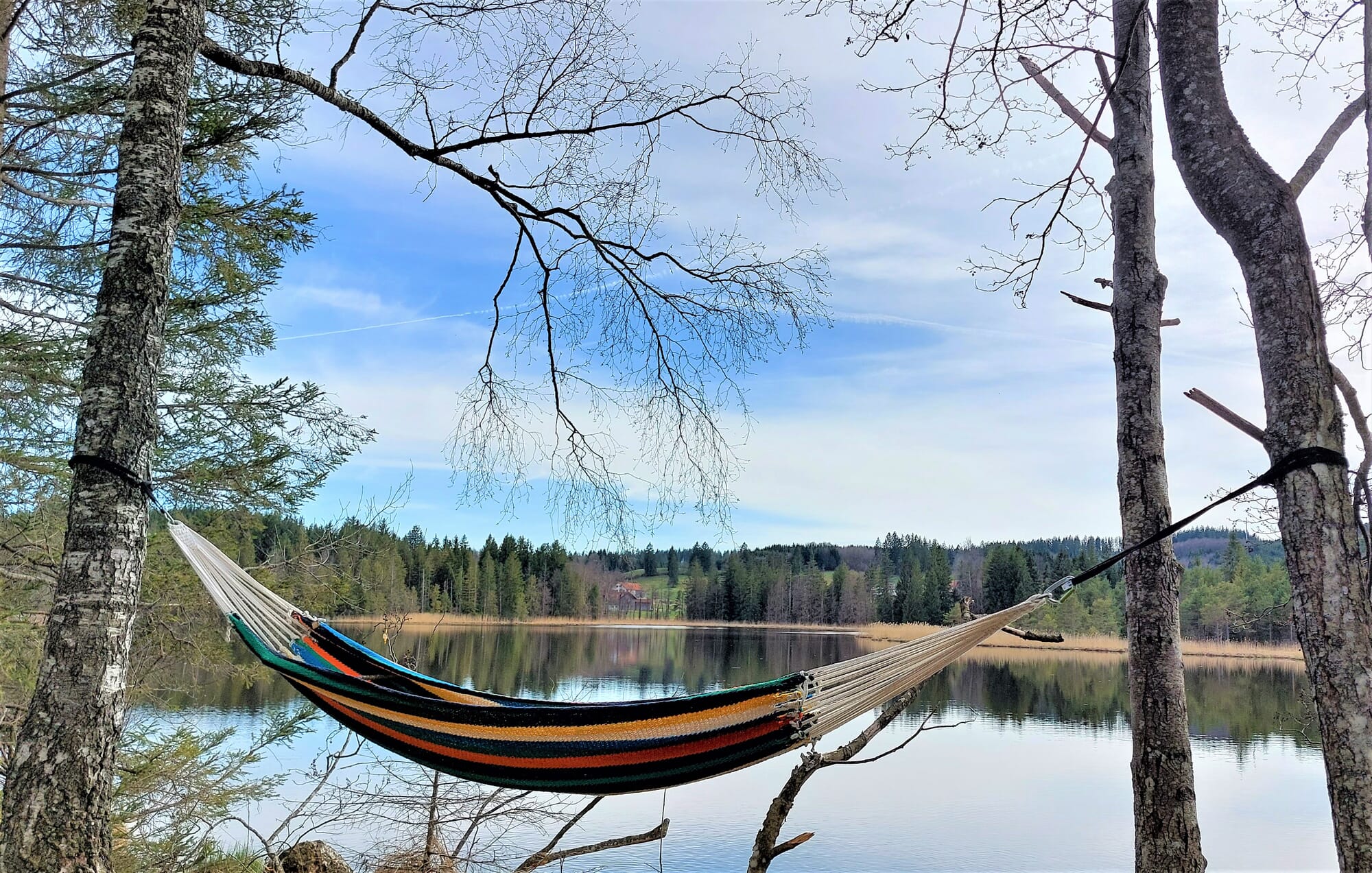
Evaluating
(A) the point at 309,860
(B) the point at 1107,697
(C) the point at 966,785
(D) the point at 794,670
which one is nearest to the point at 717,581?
(B) the point at 1107,697

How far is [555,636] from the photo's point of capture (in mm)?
26203

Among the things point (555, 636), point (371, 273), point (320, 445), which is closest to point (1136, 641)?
point (320, 445)

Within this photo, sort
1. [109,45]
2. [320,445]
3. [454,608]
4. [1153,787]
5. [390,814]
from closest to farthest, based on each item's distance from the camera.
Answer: [1153,787] → [390,814] → [109,45] → [320,445] → [454,608]

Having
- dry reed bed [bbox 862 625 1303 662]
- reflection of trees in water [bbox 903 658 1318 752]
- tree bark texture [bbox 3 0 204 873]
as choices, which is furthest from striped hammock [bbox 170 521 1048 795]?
dry reed bed [bbox 862 625 1303 662]

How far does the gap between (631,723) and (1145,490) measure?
1.50m

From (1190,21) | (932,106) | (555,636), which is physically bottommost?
(555,636)

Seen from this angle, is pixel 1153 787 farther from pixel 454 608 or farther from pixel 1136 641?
pixel 454 608

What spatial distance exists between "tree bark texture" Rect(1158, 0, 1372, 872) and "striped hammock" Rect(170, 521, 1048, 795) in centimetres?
44

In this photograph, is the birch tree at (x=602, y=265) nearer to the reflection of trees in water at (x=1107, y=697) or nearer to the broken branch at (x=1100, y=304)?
the broken branch at (x=1100, y=304)

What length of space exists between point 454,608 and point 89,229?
76.0 feet

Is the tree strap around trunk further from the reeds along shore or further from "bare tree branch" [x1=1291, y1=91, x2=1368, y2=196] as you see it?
the reeds along shore

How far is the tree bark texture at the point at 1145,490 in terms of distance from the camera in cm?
221

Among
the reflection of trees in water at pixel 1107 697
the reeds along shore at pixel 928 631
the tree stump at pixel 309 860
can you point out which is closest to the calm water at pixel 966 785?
the reflection of trees in water at pixel 1107 697

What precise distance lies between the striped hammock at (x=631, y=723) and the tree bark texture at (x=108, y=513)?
0.34 metres
